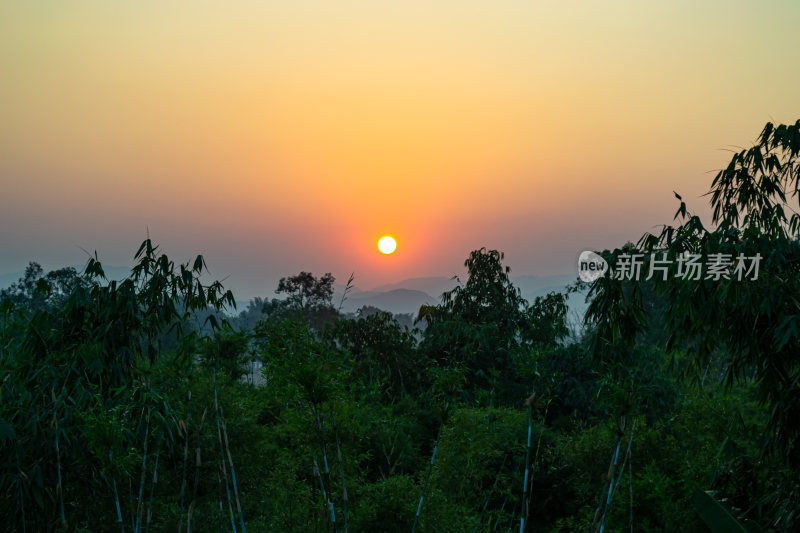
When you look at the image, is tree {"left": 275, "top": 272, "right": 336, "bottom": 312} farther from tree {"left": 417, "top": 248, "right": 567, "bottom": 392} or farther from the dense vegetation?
the dense vegetation

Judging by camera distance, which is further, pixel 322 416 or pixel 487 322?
pixel 487 322

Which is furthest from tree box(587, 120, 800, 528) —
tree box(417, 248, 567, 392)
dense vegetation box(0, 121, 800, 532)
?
tree box(417, 248, 567, 392)

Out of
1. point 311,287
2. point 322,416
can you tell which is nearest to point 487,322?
point 322,416

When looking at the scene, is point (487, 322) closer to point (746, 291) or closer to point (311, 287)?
point (746, 291)

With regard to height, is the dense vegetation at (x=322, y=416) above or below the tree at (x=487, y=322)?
below

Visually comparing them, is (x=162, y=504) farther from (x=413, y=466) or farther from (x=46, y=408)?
(x=413, y=466)

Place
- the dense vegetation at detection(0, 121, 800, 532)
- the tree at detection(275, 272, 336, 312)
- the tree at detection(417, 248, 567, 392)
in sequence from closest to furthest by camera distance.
Result: the dense vegetation at detection(0, 121, 800, 532)
the tree at detection(417, 248, 567, 392)
the tree at detection(275, 272, 336, 312)

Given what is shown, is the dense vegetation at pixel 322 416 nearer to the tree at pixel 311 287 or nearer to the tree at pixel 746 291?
the tree at pixel 746 291

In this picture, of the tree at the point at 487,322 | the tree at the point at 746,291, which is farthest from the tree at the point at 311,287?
the tree at the point at 746,291

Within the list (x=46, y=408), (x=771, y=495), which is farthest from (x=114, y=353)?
(x=771, y=495)

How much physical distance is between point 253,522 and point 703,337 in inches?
165

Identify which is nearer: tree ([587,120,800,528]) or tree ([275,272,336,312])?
tree ([587,120,800,528])

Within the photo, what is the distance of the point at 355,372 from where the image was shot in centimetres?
1227

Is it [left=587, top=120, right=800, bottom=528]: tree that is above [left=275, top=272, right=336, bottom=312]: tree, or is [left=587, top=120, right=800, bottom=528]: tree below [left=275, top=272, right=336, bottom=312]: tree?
below
